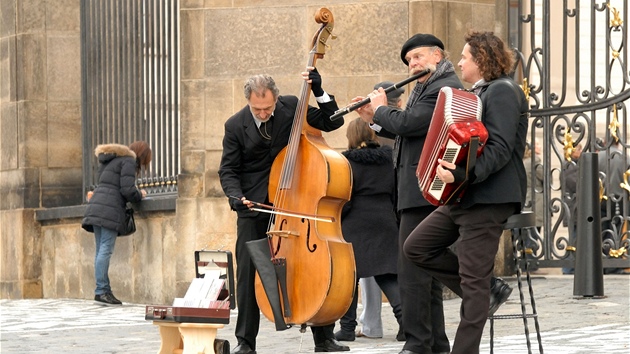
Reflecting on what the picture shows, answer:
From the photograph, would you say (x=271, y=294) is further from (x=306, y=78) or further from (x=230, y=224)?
(x=230, y=224)

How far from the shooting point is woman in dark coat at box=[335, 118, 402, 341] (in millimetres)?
10000

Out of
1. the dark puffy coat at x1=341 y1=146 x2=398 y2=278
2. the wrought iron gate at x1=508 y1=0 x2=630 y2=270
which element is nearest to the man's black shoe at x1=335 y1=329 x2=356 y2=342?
the dark puffy coat at x1=341 y1=146 x2=398 y2=278

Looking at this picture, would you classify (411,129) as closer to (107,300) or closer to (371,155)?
(371,155)

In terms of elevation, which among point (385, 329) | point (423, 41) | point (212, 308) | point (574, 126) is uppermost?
point (423, 41)

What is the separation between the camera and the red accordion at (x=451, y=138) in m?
7.02

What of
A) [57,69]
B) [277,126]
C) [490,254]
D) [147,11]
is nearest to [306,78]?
[277,126]

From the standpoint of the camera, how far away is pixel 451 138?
23.0 feet

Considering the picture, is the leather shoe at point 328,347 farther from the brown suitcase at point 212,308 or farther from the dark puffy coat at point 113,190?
the dark puffy coat at point 113,190

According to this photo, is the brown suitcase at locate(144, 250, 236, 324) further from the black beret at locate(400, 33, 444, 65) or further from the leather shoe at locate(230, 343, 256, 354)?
the black beret at locate(400, 33, 444, 65)

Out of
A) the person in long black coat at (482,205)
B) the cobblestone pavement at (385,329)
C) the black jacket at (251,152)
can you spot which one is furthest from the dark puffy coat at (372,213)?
the person in long black coat at (482,205)

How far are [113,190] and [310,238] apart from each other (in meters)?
6.16

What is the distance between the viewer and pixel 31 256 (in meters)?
16.0

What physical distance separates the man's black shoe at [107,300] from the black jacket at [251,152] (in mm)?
5349

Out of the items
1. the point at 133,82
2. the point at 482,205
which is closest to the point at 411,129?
the point at 482,205
